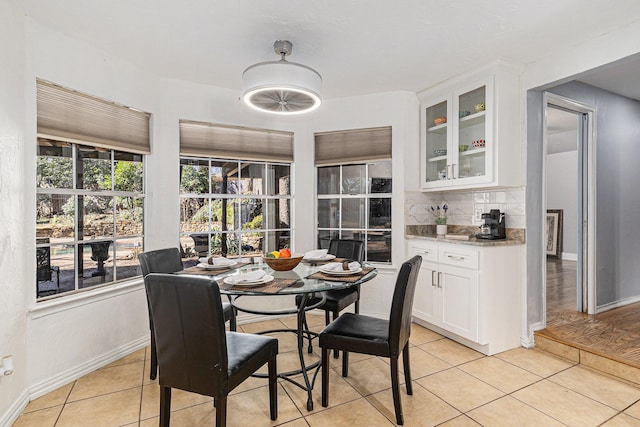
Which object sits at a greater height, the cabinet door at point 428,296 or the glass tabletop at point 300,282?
the glass tabletop at point 300,282

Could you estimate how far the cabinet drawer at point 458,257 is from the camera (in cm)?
291

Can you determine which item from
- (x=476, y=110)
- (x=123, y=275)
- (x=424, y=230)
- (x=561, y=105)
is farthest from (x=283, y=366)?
(x=561, y=105)

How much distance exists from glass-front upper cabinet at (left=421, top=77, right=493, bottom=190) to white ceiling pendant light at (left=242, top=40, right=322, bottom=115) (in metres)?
1.64

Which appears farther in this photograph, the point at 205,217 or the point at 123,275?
the point at 205,217

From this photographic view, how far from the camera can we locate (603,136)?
11.8 feet

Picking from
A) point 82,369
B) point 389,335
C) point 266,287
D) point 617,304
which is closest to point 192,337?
point 266,287

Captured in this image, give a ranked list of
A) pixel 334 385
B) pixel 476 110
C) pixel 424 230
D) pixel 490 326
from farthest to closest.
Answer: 1. pixel 424 230
2. pixel 476 110
3. pixel 490 326
4. pixel 334 385

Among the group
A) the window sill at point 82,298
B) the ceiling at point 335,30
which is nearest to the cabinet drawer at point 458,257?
the ceiling at point 335,30

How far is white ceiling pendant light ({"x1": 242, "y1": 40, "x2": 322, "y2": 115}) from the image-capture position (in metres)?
2.13

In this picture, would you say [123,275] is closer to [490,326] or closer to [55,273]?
[55,273]

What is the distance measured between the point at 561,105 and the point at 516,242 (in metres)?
1.47

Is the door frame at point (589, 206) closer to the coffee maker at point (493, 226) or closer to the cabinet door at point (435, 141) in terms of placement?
the coffee maker at point (493, 226)

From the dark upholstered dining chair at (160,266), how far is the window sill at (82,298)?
1.81 ft

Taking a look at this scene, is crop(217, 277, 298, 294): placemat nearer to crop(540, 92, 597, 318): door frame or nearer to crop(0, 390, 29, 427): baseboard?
crop(0, 390, 29, 427): baseboard
